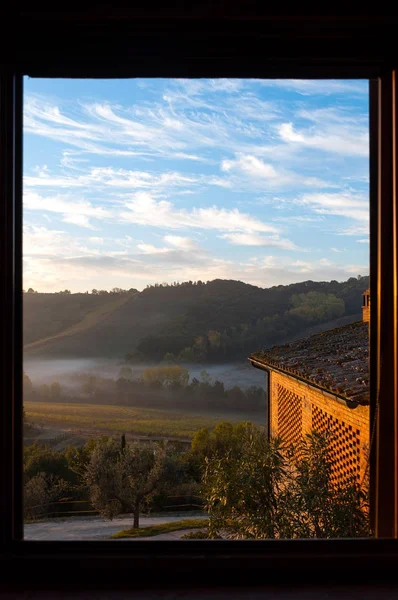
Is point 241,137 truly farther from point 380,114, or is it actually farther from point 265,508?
point 380,114

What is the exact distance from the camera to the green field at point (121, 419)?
4.54m

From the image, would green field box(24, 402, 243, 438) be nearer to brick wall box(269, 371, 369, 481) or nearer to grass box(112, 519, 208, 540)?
brick wall box(269, 371, 369, 481)

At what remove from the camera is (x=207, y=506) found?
352 centimetres

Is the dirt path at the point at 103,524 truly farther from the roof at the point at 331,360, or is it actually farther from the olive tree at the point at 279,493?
the roof at the point at 331,360

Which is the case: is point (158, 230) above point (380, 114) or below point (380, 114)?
above

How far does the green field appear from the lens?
454cm

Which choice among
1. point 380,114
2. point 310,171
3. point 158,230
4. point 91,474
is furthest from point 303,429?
point 380,114

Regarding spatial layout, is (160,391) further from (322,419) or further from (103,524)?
(322,419)

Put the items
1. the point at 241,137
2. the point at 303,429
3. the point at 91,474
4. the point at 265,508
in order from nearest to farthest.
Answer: the point at 265,508 < the point at 303,429 < the point at 91,474 < the point at 241,137

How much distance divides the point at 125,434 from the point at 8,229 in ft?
14.5

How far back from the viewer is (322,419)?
3.88m

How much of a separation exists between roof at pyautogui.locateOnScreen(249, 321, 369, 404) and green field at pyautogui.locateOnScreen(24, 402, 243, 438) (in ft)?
2.63

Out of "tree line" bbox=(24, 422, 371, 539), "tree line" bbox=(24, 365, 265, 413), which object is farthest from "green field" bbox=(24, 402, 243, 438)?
"tree line" bbox=(24, 422, 371, 539)
